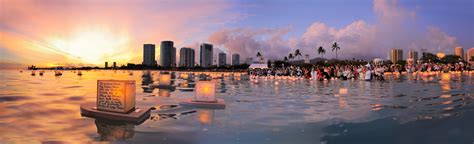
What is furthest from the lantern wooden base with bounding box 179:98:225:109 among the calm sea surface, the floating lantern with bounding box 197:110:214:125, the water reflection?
the water reflection

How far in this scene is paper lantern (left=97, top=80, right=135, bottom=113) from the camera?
9.04m

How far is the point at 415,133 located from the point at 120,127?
6.49 metres

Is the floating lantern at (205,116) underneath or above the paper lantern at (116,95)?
underneath

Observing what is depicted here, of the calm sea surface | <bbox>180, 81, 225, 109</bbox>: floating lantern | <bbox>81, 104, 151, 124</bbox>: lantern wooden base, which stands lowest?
the calm sea surface

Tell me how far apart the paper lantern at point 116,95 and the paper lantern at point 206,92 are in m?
2.95

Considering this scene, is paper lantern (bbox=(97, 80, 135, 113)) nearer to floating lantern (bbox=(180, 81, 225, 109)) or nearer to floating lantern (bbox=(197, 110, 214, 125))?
floating lantern (bbox=(197, 110, 214, 125))

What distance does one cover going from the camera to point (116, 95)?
9266 mm

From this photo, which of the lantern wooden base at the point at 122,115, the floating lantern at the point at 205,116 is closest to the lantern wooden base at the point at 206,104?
the floating lantern at the point at 205,116

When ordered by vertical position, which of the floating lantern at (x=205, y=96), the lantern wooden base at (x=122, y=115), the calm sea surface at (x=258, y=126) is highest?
the floating lantern at (x=205, y=96)

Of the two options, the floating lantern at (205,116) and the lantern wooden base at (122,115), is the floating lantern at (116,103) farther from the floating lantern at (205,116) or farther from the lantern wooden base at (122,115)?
the floating lantern at (205,116)

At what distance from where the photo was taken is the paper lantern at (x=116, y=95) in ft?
29.7

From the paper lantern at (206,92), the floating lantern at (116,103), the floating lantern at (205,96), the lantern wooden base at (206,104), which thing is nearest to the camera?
the floating lantern at (116,103)

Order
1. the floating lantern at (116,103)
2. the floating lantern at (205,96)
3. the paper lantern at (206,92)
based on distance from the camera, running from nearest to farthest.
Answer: the floating lantern at (116,103), the floating lantern at (205,96), the paper lantern at (206,92)


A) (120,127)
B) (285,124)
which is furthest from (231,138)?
(120,127)
